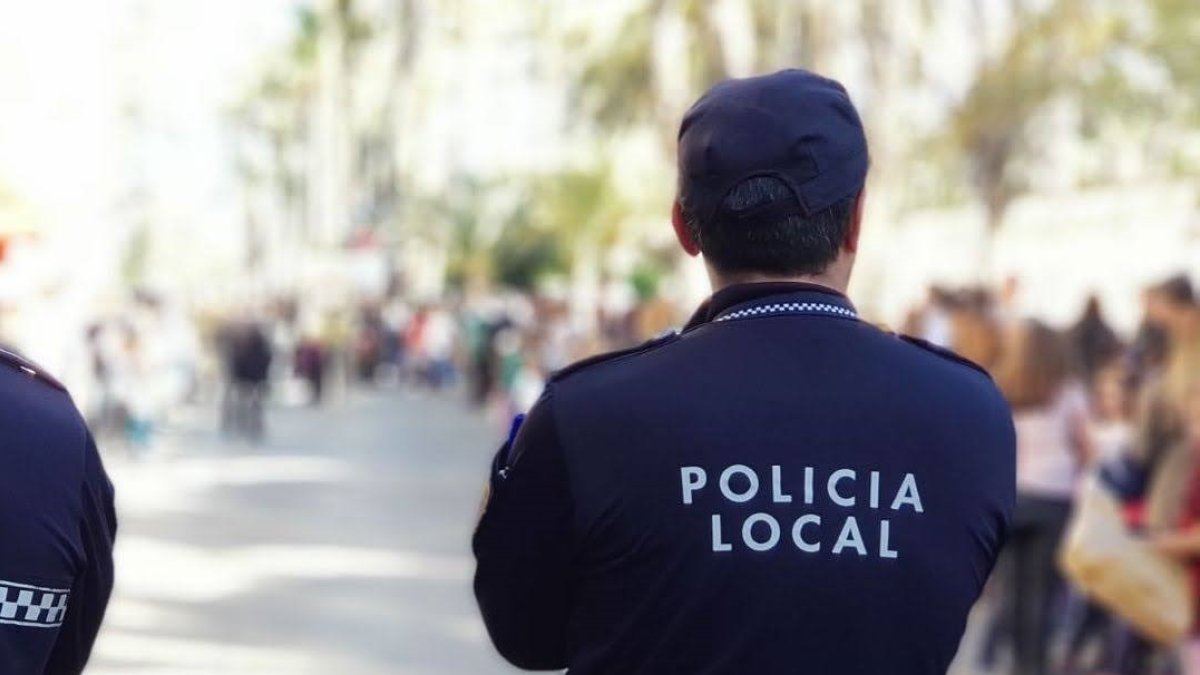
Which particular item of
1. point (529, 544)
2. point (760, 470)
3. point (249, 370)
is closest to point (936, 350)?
point (760, 470)

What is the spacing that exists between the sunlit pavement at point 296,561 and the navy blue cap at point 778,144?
23.2ft

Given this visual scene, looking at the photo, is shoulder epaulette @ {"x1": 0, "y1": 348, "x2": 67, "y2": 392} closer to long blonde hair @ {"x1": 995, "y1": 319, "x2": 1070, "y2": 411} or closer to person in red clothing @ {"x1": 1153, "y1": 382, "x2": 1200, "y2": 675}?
person in red clothing @ {"x1": 1153, "y1": 382, "x2": 1200, "y2": 675}

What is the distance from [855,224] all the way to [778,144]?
186 mm

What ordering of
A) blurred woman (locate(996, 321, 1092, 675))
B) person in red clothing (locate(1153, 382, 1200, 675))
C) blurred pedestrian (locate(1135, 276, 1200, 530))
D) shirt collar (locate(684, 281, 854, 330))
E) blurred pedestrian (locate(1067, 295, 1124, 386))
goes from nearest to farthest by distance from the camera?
shirt collar (locate(684, 281, 854, 330)) → person in red clothing (locate(1153, 382, 1200, 675)) → blurred pedestrian (locate(1135, 276, 1200, 530)) → blurred woman (locate(996, 321, 1092, 675)) → blurred pedestrian (locate(1067, 295, 1124, 386))

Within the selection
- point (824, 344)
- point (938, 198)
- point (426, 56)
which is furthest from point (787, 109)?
point (938, 198)

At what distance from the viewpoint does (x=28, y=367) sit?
2.97 meters

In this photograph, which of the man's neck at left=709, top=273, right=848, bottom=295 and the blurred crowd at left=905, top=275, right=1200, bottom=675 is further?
the blurred crowd at left=905, top=275, right=1200, bottom=675

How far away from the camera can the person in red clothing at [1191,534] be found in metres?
7.23

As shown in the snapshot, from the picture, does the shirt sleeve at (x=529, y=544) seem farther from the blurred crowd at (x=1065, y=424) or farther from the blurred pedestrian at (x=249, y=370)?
the blurred pedestrian at (x=249, y=370)

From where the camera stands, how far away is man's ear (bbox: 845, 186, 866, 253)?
2.90 m

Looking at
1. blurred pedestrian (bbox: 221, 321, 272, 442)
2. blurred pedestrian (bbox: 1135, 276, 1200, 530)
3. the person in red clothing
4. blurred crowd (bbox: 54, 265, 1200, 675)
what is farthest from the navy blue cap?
blurred pedestrian (bbox: 221, 321, 272, 442)

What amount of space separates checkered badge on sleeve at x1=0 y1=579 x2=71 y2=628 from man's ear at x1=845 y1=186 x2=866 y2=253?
1.20 m

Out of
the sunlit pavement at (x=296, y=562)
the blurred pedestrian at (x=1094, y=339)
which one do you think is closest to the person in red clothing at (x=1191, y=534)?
the sunlit pavement at (x=296, y=562)

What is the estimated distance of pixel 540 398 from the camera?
2828 mm
